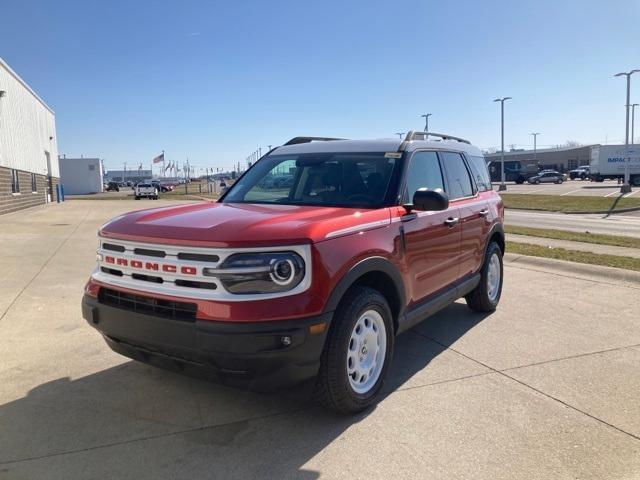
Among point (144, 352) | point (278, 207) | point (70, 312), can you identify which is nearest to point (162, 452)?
point (144, 352)

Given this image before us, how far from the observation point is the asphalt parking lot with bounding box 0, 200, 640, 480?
9.79 feet

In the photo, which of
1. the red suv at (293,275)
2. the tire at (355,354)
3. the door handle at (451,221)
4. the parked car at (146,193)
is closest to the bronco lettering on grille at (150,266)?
the red suv at (293,275)

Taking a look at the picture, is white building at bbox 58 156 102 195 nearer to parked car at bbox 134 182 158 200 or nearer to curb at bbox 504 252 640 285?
parked car at bbox 134 182 158 200

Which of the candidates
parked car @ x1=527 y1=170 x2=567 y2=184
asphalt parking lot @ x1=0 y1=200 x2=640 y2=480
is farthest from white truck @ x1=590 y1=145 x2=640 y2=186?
asphalt parking lot @ x1=0 y1=200 x2=640 y2=480

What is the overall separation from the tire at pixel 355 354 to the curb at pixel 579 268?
557cm

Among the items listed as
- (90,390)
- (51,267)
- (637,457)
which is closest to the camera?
(637,457)

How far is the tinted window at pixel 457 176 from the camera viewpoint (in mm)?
5254

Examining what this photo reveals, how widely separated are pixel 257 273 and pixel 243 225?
37cm

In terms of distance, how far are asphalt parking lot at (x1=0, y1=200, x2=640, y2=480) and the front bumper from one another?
329 mm

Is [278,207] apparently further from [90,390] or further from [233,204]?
[90,390]

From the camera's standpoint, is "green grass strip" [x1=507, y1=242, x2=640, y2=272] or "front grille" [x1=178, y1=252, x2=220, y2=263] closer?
"front grille" [x1=178, y1=252, x2=220, y2=263]

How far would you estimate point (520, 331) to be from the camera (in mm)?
5449

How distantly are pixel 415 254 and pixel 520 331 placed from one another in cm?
199

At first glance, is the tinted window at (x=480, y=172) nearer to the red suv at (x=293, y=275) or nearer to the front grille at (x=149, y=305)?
the red suv at (x=293, y=275)
